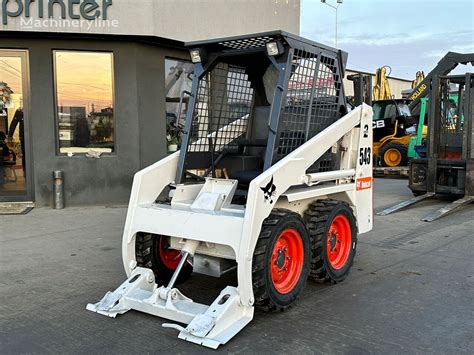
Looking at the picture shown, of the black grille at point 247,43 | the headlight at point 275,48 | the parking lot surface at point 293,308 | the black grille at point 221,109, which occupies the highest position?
the black grille at point 247,43

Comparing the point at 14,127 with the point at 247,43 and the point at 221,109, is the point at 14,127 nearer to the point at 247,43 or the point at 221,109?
the point at 221,109

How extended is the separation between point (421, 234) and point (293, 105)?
390 cm

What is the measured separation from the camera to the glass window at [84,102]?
375 inches

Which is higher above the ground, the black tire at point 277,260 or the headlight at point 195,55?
the headlight at point 195,55

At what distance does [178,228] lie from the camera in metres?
4.15

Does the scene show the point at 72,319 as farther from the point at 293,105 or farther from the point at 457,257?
the point at 457,257

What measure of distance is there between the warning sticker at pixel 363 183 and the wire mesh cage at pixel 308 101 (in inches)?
16.7

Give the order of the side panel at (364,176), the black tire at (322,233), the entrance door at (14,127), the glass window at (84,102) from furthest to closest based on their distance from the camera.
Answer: the glass window at (84,102), the entrance door at (14,127), the side panel at (364,176), the black tire at (322,233)

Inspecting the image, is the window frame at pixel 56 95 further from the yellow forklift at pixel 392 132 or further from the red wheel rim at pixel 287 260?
the yellow forklift at pixel 392 132

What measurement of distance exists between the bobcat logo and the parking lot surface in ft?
3.47

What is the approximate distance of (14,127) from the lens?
9633 millimetres

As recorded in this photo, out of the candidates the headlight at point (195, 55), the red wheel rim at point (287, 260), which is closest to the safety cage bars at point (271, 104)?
the headlight at point (195, 55)

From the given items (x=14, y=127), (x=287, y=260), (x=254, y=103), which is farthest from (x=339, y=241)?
(x=14, y=127)

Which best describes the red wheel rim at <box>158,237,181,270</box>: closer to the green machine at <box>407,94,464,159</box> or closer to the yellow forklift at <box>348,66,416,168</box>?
the green machine at <box>407,94,464,159</box>
